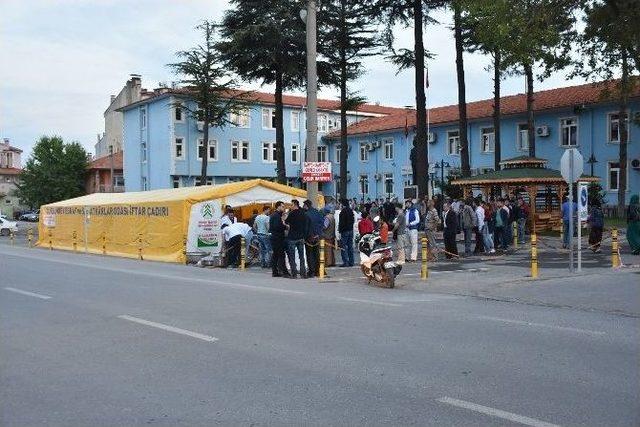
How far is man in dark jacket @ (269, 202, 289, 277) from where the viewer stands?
1766 cm

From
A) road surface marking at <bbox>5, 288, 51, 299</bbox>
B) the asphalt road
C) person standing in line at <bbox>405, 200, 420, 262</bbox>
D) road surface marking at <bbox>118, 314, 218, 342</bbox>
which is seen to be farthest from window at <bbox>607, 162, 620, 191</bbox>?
road surface marking at <bbox>118, 314, 218, 342</bbox>

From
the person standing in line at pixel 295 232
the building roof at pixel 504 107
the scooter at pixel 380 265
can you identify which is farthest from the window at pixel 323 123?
the scooter at pixel 380 265

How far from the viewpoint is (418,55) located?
32.6m

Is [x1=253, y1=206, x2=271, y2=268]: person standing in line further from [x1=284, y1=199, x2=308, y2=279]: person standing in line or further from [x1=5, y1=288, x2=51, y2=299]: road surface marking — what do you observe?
[x1=5, y1=288, x2=51, y2=299]: road surface marking

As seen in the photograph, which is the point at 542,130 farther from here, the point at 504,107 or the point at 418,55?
the point at 418,55

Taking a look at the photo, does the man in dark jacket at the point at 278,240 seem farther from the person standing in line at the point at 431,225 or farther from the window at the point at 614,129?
the window at the point at 614,129

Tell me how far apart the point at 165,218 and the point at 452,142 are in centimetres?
3427

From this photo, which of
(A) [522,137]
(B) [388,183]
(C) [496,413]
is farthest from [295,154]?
(C) [496,413]

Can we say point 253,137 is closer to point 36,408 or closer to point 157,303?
point 157,303

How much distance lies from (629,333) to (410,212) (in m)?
12.0

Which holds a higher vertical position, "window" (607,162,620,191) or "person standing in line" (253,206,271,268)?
"window" (607,162,620,191)

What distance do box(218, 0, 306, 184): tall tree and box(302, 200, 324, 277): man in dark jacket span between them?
1817 cm

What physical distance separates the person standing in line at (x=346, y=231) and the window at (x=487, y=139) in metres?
34.2

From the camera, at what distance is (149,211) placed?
26766 millimetres
